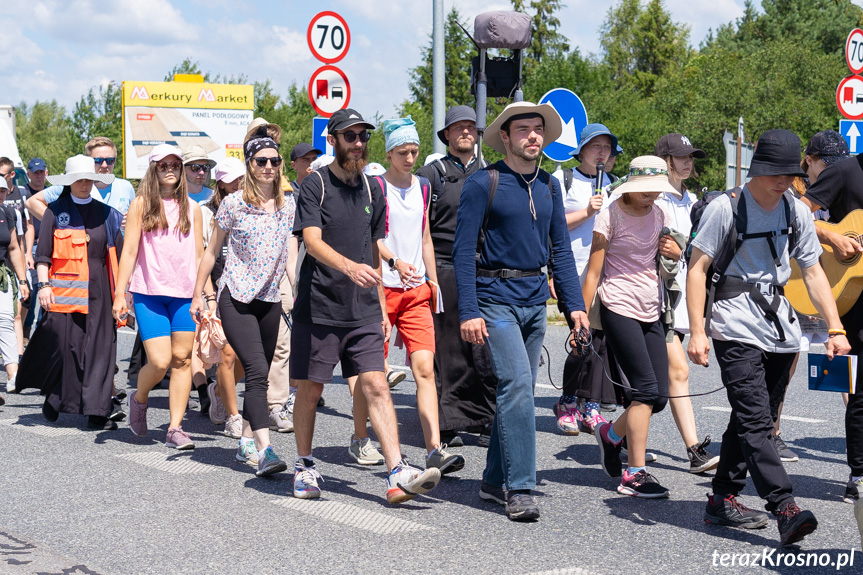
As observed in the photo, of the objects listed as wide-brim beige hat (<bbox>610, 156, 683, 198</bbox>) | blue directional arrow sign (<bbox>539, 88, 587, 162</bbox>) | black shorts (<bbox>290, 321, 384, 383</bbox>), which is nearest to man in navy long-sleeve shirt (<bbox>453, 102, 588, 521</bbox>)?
wide-brim beige hat (<bbox>610, 156, 683, 198</bbox>)

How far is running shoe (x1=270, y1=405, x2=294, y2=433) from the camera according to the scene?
8297mm

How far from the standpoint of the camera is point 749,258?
17.3 ft

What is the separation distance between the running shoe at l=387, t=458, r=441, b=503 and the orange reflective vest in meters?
3.75

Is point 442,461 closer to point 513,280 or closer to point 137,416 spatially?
point 513,280

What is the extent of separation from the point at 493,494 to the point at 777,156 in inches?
87.9

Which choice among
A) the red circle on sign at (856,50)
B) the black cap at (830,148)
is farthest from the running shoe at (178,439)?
the red circle on sign at (856,50)

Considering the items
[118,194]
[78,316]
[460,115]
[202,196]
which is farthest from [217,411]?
[460,115]

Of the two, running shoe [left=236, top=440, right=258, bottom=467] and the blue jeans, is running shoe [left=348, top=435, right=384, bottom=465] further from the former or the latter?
the blue jeans

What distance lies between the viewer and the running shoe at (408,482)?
5578 millimetres

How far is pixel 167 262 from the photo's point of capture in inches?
299

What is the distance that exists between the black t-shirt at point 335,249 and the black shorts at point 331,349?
5cm

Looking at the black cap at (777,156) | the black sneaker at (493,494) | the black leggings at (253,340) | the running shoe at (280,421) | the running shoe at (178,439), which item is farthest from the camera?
the running shoe at (280,421)

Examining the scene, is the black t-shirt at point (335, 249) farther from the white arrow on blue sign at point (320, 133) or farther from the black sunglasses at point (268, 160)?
the white arrow on blue sign at point (320, 133)

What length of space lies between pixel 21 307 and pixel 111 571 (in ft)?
27.7
